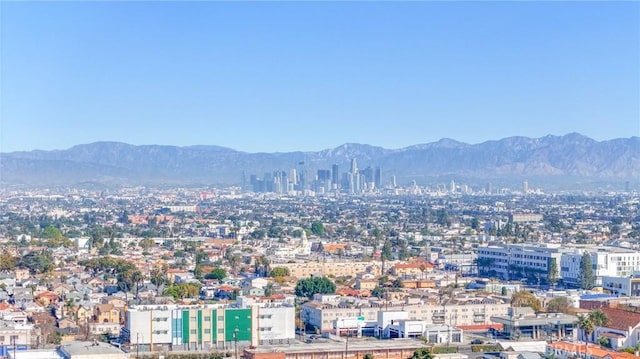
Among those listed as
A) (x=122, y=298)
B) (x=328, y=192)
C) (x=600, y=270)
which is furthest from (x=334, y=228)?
(x=328, y=192)

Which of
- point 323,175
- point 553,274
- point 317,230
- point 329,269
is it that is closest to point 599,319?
point 553,274

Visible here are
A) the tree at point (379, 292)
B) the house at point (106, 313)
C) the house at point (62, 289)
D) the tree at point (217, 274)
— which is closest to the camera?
the house at point (106, 313)

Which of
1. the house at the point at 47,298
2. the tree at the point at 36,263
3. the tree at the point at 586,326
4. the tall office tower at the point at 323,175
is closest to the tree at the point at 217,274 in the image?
the tree at the point at 36,263

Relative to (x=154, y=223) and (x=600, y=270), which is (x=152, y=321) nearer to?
(x=600, y=270)

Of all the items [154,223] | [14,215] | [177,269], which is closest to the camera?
[177,269]

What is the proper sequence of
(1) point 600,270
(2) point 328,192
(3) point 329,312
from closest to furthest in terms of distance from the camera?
(3) point 329,312
(1) point 600,270
(2) point 328,192

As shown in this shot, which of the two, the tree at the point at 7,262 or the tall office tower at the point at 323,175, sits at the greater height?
the tall office tower at the point at 323,175

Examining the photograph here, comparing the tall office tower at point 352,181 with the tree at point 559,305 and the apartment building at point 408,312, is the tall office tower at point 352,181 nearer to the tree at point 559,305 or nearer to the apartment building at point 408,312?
the tree at point 559,305

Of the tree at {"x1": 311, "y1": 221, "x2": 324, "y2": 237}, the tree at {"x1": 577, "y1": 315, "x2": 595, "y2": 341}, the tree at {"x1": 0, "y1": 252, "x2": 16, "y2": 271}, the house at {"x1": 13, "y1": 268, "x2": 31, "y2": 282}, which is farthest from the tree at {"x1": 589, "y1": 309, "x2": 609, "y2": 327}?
the tree at {"x1": 311, "y1": 221, "x2": 324, "y2": 237}
